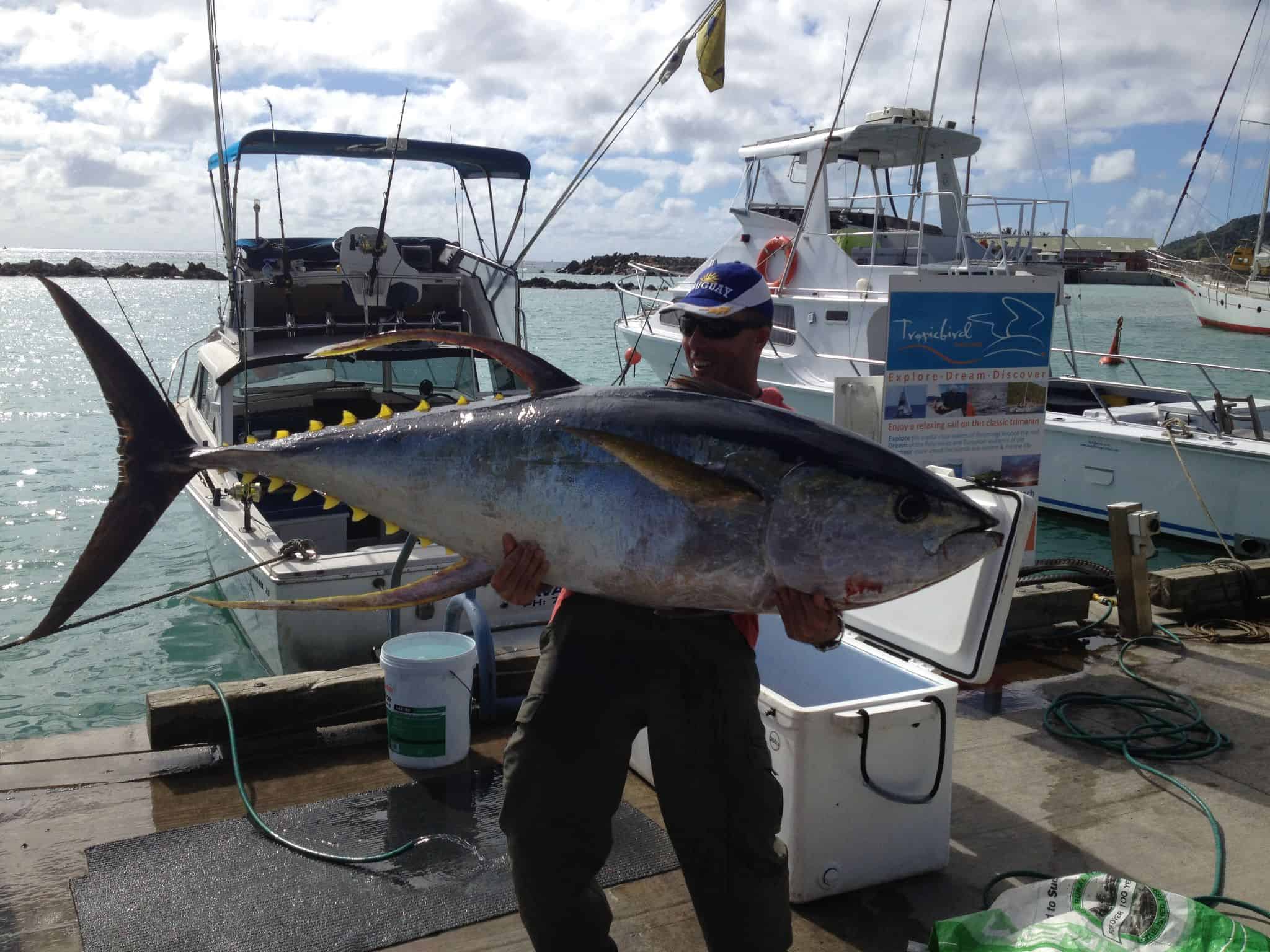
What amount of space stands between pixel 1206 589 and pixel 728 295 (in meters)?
5.09

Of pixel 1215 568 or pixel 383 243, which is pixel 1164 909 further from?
pixel 383 243

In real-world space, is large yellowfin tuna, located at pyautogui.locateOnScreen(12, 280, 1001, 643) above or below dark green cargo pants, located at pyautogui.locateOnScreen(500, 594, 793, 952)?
above

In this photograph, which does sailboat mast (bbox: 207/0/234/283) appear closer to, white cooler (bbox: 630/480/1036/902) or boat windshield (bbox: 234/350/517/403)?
boat windshield (bbox: 234/350/517/403)

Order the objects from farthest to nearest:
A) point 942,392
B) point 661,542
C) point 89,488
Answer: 1. point 89,488
2. point 942,392
3. point 661,542

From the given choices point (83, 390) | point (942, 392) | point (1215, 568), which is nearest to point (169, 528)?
point (942, 392)

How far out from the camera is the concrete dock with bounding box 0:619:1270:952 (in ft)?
9.41

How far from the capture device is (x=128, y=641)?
8.07m

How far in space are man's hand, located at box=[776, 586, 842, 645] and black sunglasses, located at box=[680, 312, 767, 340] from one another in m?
0.68

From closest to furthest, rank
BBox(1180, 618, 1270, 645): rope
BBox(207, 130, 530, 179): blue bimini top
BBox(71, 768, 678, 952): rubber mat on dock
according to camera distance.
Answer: BBox(71, 768, 678, 952): rubber mat on dock < BBox(1180, 618, 1270, 645): rope < BBox(207, 130, 530, 179): blue bimini top

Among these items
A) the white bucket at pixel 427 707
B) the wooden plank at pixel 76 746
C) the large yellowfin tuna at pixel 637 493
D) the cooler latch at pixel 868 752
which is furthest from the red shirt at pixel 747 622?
the wooden plank at pixel 76 746

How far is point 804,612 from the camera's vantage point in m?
1.86

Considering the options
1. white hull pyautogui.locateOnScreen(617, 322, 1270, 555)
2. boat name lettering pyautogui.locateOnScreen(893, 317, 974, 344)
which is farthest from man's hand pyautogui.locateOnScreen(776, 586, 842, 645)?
white hull pyautogui.locateOnScreen(617, 322, 1270, 555)

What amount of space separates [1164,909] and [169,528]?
11.5 metres

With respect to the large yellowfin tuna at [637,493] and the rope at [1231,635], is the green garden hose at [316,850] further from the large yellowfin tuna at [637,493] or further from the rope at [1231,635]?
the rope at [1231,635]
